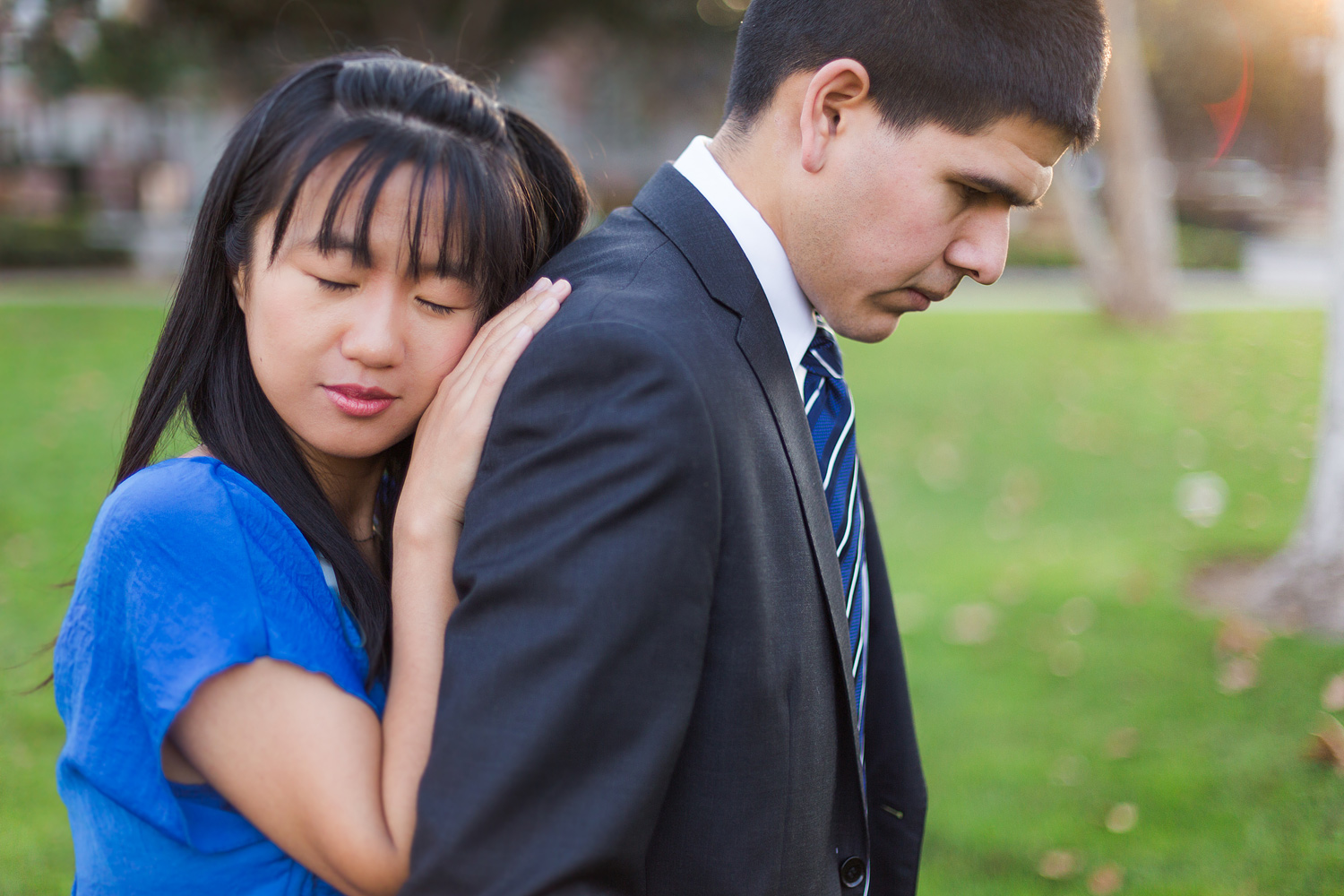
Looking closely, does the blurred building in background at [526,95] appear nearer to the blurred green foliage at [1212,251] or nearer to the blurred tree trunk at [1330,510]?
the blurred green foliage at [1212,251]

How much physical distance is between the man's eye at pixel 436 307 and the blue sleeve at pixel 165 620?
40 cm

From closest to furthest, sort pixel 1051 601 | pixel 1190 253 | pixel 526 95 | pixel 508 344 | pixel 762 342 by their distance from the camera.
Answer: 1. pixel 508 344
2. pixel 762 342
3. pixel 1051 601
4. pixel 1190 253
5. pixel 526 95

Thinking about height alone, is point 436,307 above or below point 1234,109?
above

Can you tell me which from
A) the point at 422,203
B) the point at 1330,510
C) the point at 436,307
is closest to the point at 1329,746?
the point at 1330,510

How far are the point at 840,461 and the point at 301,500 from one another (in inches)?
35.6

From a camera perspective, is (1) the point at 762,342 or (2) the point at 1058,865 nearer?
(1) the point at 762,342

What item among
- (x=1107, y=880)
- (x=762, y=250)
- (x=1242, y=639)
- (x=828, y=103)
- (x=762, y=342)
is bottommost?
(x=1242, y=639)

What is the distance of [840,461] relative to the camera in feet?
6.34

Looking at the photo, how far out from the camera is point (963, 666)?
494cm

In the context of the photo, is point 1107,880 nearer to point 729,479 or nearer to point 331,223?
point 729,479

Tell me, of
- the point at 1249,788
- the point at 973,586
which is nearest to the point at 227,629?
the point at 1249,788

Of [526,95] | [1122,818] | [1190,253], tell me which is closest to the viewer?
[1122,818]

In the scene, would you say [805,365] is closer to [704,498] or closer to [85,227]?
[704,498]

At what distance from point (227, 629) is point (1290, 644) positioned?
4.47m
